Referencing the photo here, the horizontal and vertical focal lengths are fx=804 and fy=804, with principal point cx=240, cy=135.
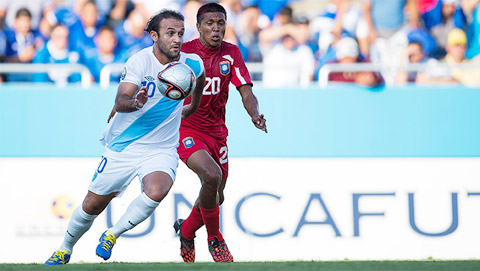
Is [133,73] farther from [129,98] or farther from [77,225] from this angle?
[77,225]

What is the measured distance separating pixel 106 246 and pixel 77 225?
0.53m

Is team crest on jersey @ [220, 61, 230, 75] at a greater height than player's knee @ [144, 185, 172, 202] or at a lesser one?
greater

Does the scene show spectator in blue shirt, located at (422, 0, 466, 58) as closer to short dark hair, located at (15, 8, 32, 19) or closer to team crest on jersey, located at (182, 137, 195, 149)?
team crest on jersey, located at (182, 137, 195, 149)

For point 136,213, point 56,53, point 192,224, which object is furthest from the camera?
point 56,53

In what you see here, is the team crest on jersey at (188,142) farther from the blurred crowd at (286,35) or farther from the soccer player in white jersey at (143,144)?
the blurred crowd at (286,35)

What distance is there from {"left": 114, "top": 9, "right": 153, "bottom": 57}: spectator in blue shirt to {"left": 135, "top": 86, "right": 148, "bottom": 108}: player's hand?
13.6ft

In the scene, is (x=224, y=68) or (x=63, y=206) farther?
(x=63, y=206)

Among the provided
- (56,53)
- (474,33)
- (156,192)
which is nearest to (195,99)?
(156,192)

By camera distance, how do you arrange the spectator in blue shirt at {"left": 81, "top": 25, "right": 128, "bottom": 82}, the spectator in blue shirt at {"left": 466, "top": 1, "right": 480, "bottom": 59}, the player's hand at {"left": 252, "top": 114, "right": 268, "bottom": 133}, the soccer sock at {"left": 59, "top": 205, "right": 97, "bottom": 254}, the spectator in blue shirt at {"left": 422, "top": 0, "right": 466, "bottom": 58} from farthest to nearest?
the spectator in blue shirt at {"left": 422, "top": 0, "right": 466, "bottom": 58} < the spectator in blue shirt at {"left": 466, "top": 1, "right": 480, "bottom": 59} < the spectator in blue shirt at {"left": 81, "top": 25, "right": 128, "bottom": 82} < the player's hand at {"left": 252, "top": 114, "right": 268, "bottom": 133} < the soccer sock at {"left": 59, "top": 205, "right": 97, "bottom": 254}

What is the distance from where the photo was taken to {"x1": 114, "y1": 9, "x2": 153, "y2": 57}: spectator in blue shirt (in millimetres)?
9977

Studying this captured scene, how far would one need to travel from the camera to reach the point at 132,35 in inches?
400

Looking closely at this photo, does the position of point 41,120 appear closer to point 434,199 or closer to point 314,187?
point 314,187

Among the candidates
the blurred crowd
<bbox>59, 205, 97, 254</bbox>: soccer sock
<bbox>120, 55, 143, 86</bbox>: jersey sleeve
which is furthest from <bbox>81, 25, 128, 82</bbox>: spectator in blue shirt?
<bbox>120, 55, 143, 86</bbox>: jersey sleeve

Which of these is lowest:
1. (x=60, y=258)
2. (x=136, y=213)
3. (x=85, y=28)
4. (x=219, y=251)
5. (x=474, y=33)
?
(x=219, y=251)
